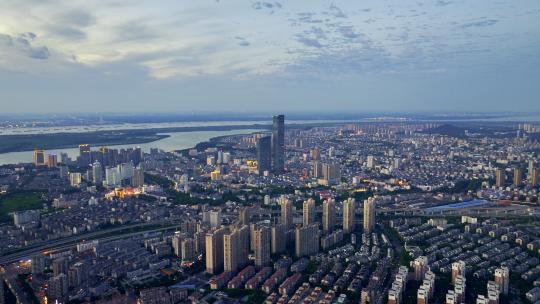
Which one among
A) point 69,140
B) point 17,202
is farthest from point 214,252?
point 69,140

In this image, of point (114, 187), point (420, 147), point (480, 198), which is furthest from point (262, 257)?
point (420, 147)

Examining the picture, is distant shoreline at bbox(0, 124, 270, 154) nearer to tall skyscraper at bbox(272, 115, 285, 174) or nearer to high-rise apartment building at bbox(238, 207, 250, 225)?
tall skyscraper at bbox(272, 115, 285, 174)

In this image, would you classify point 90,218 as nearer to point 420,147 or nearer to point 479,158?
point 479,158

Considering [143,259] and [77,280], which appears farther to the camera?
[143,259]

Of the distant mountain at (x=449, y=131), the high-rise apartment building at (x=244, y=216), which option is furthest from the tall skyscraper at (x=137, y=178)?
the distant mountain at (x=449, y=131)

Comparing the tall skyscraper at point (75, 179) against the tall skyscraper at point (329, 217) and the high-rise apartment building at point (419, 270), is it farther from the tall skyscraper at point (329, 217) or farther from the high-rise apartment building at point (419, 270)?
the high-rise apartment building at point (419, 270)

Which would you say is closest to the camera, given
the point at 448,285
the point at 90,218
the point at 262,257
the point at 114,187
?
the point at 448,285

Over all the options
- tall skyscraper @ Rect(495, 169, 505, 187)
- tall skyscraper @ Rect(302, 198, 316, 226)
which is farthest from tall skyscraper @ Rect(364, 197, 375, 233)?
tall skyscraper @ Rect(495, 169, 505, 187)
